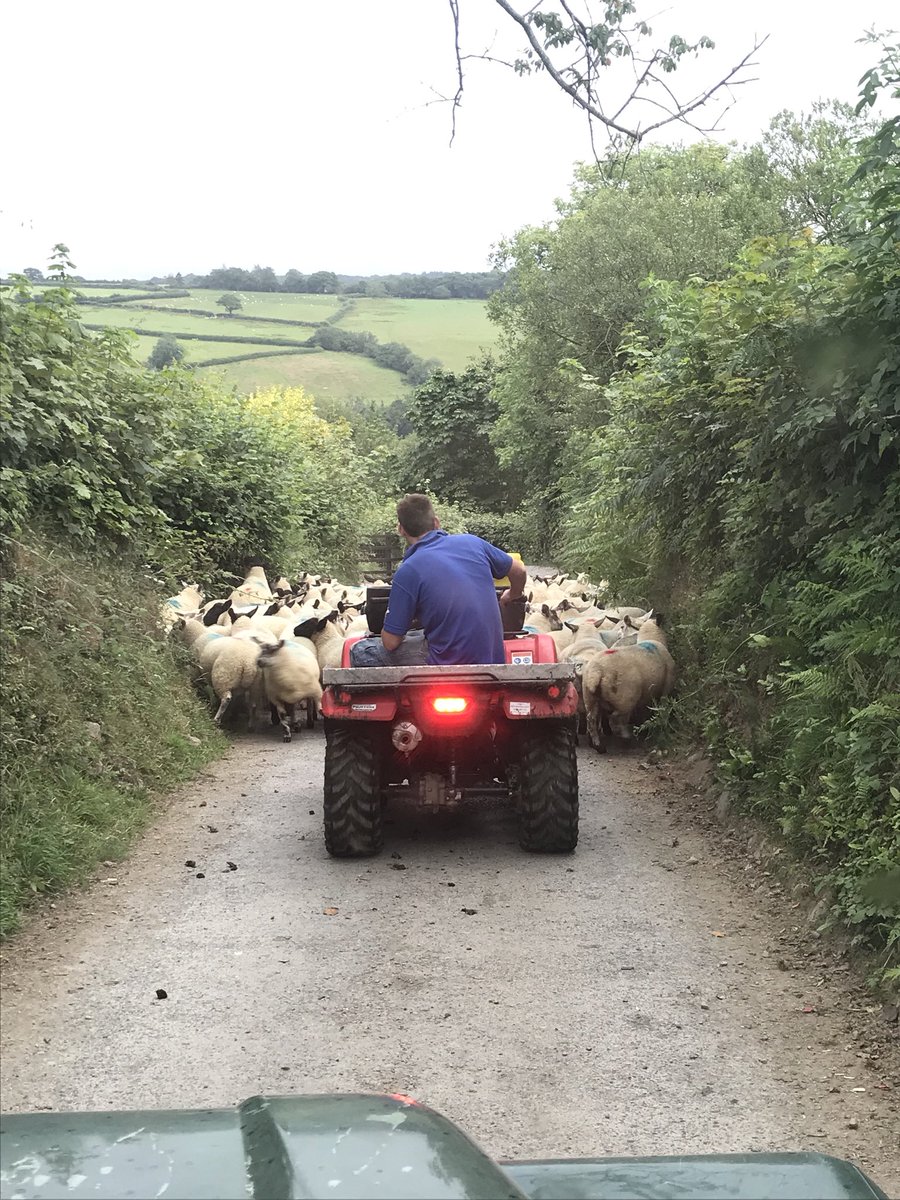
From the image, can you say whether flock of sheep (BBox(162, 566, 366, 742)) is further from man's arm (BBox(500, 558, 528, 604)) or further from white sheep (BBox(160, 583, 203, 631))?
man's arm (BBox(500, 558, 528, 604))

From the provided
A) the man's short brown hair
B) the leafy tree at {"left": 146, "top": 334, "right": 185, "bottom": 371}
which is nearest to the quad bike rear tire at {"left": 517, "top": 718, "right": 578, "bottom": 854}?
the man's short brown hair

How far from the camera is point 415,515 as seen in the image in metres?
7.86

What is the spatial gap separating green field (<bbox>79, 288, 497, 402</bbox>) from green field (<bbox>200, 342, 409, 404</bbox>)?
7 centimetres

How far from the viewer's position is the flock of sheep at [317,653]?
11195 mm

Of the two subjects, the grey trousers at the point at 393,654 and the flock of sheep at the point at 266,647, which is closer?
the grey trousers at the point at 393,654

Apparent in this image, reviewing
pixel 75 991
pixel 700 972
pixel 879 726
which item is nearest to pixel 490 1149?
pixel 700 972

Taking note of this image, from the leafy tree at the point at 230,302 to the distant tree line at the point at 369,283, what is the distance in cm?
825

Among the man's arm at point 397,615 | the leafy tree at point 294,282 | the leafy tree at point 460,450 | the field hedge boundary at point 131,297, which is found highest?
the leafy tree at point 294,282

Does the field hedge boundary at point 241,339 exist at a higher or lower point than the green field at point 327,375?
higher

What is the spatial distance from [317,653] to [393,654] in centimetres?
526

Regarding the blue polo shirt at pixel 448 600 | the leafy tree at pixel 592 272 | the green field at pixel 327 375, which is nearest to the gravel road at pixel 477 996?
the blue polo shirt at pixel 448 600

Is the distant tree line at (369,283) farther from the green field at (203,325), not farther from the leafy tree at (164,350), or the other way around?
the leafy tree at (164,350)

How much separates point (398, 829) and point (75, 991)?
3.35m

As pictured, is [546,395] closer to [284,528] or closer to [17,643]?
[284,528]
